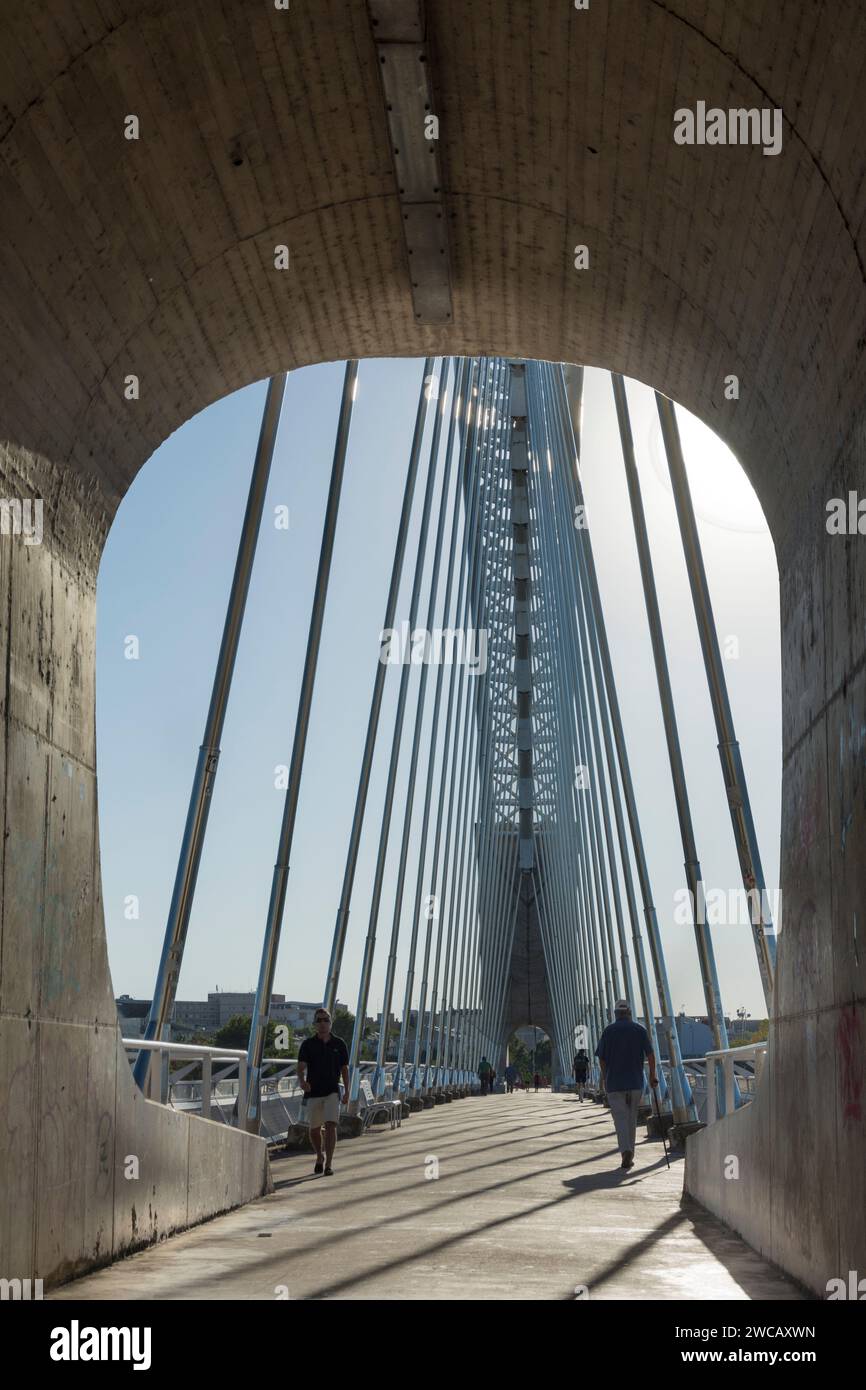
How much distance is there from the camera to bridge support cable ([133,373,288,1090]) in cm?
1130

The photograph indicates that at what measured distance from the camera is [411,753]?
2834 centimetres

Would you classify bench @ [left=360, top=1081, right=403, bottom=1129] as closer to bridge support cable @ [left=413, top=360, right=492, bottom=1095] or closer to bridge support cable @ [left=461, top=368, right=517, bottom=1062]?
bridge support cable @ [left=413, top=360, right=492, bottom=1095]

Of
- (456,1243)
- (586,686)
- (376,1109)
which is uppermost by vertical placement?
(586,686)

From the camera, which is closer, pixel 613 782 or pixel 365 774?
pixel 365 774

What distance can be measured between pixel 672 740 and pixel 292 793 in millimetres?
3829

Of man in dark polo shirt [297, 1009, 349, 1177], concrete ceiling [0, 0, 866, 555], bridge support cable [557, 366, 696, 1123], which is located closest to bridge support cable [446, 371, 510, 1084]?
bridge support cable [557, 366, 696, 1123]

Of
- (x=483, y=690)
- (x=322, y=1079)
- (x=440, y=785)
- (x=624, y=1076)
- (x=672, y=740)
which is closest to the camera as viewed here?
(x=322, y=1079)

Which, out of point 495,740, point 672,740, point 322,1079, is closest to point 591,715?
point 672,740

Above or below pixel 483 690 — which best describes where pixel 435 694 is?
below

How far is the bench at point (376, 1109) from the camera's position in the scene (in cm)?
2105

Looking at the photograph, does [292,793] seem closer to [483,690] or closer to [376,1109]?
[376,1109]

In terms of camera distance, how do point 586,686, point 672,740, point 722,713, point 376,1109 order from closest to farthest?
point 722,713 → point 672,740 → point 376,1109 → point 586,686
